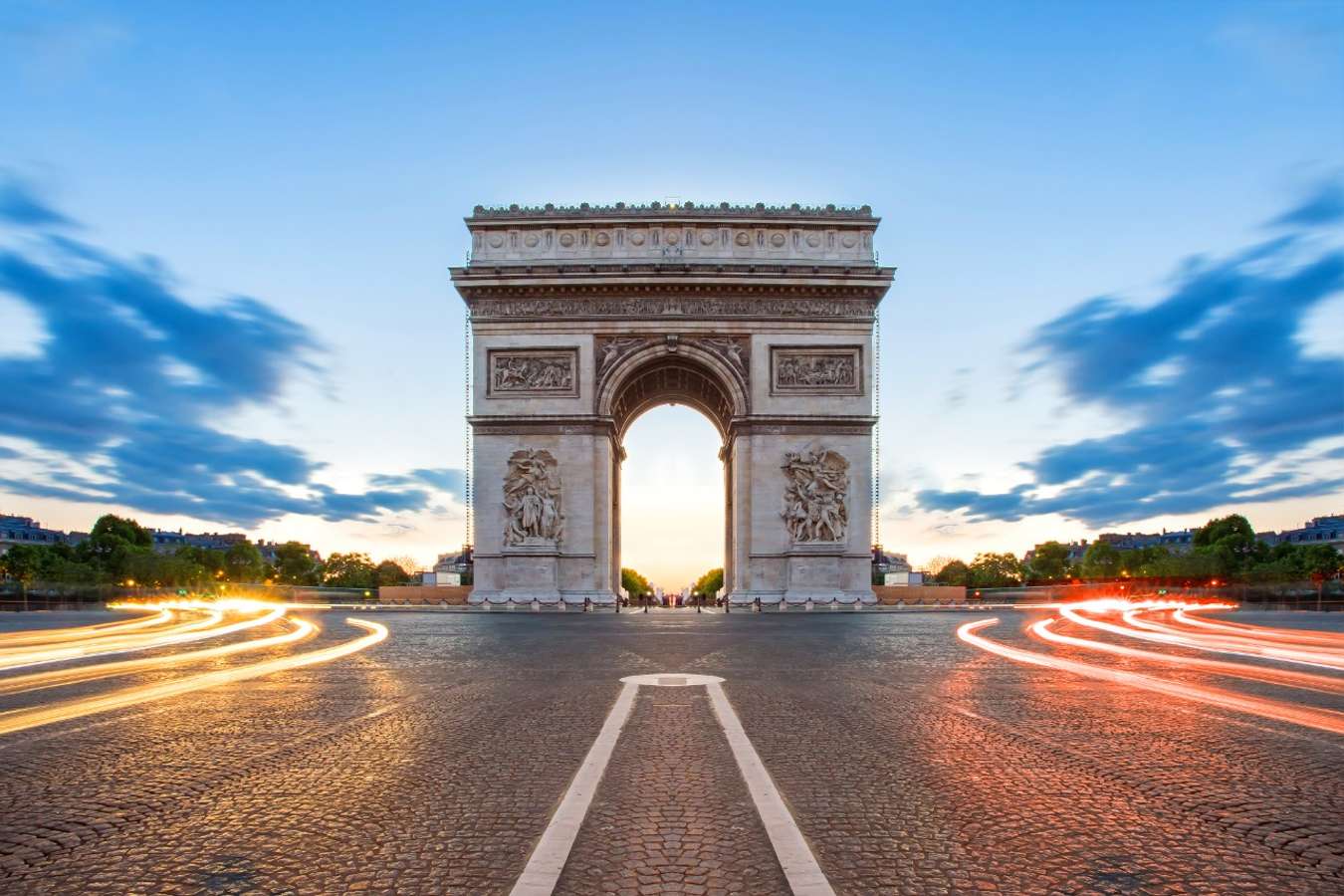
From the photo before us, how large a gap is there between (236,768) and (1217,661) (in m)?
9.51

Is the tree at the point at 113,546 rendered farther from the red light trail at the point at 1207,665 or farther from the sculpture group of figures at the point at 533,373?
the red light trail at the point at 1207,665

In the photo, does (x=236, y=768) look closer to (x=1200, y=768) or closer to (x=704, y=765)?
(x=704, y=765)

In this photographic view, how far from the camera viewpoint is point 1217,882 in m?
2.61

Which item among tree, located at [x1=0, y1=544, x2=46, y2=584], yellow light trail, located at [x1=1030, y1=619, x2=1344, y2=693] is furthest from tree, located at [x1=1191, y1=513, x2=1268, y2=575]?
tree, located at [x1=0, y1=544, x2=46, y2=584]

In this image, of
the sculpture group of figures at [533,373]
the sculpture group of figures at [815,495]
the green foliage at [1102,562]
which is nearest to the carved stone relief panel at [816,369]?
the sculpture group of figures at [815,495]

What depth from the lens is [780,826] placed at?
320 centimetres

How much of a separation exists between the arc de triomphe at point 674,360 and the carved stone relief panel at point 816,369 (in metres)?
0.06

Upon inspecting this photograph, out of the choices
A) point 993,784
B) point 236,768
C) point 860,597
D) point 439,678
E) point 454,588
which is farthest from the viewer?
point 454,588

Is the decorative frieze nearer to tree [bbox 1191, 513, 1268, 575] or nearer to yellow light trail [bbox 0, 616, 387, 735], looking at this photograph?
yellow light trail [bbox 0, 616, 387, 735]

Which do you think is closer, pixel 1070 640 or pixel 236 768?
pixel 236 768

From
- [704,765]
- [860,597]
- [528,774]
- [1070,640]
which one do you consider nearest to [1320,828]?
[704,765]

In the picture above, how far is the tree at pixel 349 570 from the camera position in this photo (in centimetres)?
12181

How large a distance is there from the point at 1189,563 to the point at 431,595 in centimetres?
8261

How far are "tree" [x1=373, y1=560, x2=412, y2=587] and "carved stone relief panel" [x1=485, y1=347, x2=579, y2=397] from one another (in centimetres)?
8236
